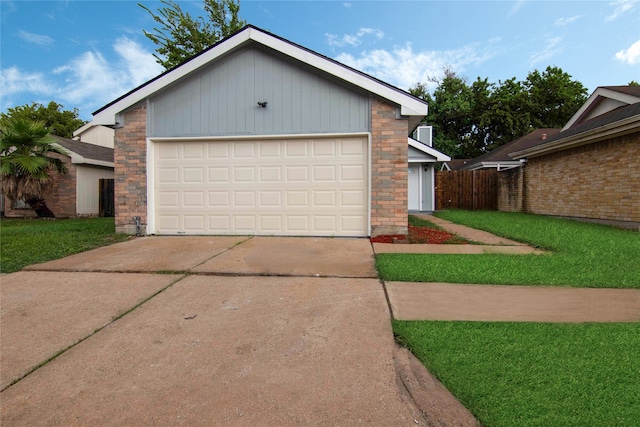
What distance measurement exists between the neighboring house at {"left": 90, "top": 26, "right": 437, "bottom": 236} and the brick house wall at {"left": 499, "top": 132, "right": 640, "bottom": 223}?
20.6 ft

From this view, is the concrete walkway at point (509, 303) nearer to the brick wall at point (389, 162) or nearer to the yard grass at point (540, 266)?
the yard grass at point (540, 266)

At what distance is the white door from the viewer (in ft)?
51.2

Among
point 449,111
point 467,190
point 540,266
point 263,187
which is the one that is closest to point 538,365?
point 540,266

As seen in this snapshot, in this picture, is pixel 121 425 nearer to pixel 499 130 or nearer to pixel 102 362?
pixel 102 362

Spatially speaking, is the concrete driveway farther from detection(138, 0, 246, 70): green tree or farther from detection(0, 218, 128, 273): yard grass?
detection(138, 0, 246, 70): green tree

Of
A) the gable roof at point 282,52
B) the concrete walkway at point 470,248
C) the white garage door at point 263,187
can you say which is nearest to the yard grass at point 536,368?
the concrete walkway at point 470,248

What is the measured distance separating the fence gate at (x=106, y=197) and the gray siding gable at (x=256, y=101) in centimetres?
850

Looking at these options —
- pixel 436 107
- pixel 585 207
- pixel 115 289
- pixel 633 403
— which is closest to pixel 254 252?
pixel 115 289

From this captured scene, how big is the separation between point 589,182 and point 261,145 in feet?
33.6

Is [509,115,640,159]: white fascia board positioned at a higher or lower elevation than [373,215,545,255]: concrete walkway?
higher

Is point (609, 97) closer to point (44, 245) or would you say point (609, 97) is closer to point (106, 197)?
point (44, 245)

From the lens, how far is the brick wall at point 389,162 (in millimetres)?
7258

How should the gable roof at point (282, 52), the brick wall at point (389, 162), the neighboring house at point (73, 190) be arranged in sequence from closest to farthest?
the gable roof at point (282, 52), the brick wall at point (389, 162), the neighboring house at point (73, 190)

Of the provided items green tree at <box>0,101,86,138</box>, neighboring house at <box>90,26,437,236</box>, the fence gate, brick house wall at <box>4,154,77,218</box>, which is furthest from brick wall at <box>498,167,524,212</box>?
green tree at <box>0,101,86,138</box>
